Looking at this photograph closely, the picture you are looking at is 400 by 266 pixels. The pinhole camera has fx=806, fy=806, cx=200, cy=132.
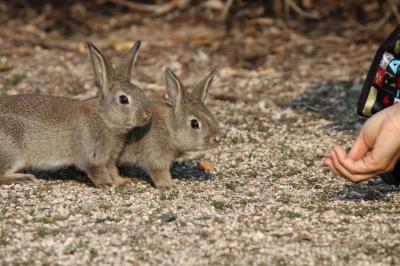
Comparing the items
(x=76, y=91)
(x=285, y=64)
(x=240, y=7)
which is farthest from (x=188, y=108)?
(x=240, y=7)

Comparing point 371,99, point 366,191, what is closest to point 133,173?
point 366,191

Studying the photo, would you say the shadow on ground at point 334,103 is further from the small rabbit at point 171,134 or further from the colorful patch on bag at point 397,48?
the colorful patch on bag at point 397,48

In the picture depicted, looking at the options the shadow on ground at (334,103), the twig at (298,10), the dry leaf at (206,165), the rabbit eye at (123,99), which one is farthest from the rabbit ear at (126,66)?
the twig at (298,10)

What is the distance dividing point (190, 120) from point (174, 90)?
32 cm

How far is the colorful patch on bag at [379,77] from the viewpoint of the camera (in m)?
6.70

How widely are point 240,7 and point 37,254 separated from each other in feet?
30.5

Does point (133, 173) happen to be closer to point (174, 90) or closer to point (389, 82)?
point (174, 90)

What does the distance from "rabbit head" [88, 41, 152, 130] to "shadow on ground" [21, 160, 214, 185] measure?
68 centimetres

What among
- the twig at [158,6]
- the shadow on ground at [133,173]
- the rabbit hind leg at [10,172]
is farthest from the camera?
the twig at [158,6]

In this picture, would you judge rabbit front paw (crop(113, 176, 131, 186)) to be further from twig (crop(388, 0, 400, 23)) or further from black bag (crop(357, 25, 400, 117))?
twig (crop(388, 0, 400, 23))

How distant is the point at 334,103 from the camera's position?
10.3 m

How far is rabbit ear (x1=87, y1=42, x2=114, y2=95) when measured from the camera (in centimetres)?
716

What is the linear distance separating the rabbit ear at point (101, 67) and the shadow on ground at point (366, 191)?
2150mm

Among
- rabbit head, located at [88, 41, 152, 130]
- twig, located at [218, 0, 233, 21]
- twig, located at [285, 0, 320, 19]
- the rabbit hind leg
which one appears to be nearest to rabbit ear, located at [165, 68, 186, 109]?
rabbit head, located at [88, 41, 152, 130]
